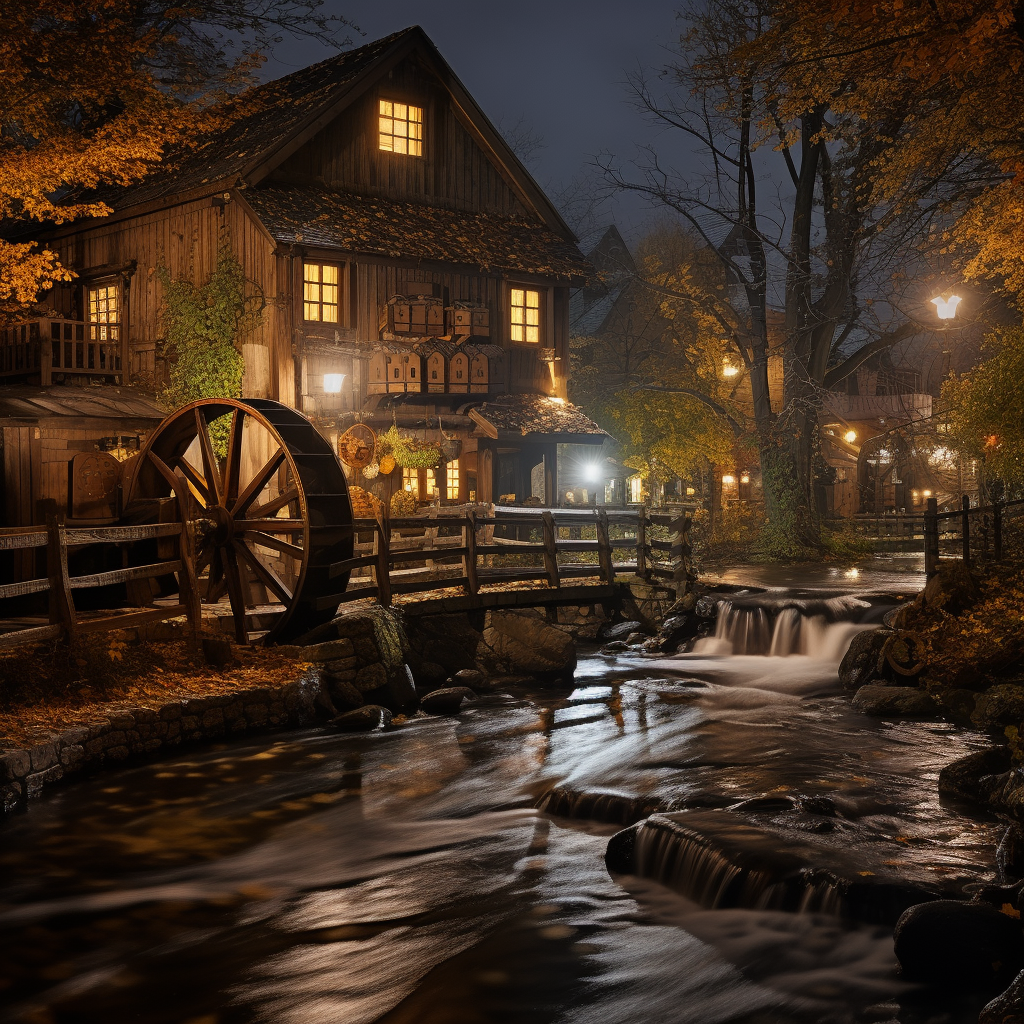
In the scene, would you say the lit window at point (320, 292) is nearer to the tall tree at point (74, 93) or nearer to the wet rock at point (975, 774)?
the tall tree at point (74, 93)

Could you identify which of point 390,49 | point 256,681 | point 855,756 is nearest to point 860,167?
point 390,49

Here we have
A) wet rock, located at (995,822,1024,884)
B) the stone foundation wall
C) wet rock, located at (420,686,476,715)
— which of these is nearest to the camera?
wet rock, located at (995,822,1024,884)

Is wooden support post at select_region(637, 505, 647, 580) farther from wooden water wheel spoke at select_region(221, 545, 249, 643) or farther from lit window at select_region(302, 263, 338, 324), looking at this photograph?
lit window at select_region(302, 263, 338, 324)

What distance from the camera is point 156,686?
10.8 m

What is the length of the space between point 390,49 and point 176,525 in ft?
49.7

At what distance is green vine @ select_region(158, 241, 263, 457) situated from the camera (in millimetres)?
21625

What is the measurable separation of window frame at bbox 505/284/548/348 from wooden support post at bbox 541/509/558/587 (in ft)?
28.4

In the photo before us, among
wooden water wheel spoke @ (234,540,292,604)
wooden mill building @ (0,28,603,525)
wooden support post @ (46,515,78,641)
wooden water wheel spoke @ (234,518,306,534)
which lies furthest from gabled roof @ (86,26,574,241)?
wooden support post @ (46,515,78,641)

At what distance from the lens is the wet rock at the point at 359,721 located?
12000mm

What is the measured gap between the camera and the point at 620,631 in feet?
61.3

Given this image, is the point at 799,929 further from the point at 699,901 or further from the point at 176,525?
the point at 176,525

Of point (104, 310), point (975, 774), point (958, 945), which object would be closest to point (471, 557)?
point (975, 774)

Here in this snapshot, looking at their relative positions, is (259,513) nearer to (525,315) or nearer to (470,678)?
(470,678)

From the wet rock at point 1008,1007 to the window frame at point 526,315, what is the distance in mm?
20789
